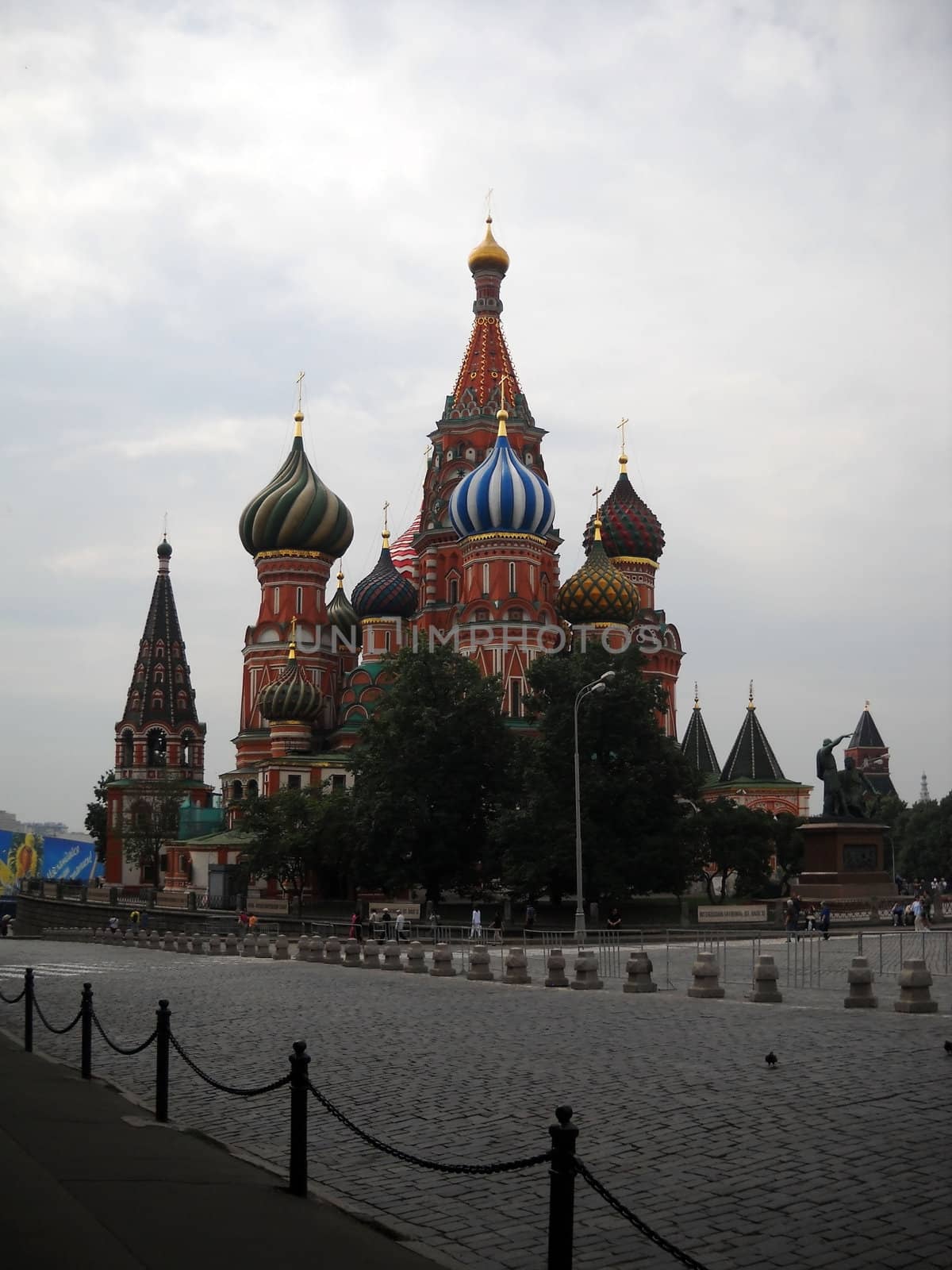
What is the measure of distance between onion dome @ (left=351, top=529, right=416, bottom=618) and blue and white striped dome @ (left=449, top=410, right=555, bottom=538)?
7536mm

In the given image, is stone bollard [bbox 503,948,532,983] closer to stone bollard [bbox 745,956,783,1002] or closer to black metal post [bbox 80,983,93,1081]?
stone bollard [bbox 745,956,783,1002]

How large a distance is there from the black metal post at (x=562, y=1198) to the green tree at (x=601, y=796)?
1513 inches

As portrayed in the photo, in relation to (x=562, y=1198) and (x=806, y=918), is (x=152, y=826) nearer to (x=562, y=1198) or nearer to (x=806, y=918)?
(x=806, y=918)

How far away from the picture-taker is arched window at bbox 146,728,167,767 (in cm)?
9400

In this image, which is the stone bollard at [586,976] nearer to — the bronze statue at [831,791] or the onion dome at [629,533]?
the bronze statue at [831,791]

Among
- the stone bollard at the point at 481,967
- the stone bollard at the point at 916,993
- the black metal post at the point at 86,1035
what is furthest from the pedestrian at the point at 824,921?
the black metal post at the point at 86,1035

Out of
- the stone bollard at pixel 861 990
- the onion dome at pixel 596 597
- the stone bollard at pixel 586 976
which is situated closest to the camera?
the stone bollard at pixel 861 990

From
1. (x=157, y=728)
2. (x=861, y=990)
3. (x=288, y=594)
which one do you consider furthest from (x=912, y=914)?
(x=157, y=728)

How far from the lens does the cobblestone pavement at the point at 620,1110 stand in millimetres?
8156

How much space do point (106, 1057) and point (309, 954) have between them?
18.3 meters

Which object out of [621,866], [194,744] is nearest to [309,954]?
[621,866]

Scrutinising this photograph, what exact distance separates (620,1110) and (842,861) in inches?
1395

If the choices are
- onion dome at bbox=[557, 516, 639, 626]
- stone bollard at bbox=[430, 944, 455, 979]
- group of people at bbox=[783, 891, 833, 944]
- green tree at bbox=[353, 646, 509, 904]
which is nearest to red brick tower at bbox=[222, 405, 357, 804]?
onion dome at bbox=[557, 516, 639, 626]

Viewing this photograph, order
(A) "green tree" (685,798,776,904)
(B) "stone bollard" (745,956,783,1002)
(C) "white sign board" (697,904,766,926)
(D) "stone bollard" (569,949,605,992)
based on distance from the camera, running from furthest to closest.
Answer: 1. (A) "green tree" (685,798,776,904)
2. (C) "white sign board" (697,904,766,926)
3. (D) "stone bollard" (569,949,605,992)
4. (B) "stone bollard" (745,956,783,1002)
